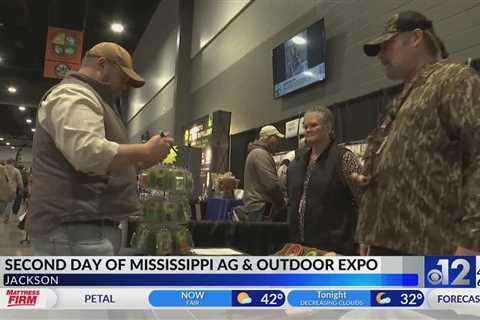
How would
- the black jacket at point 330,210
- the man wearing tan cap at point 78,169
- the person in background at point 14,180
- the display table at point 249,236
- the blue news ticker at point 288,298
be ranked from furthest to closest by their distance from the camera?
the person in background at point 14,180, the display table at point 249,236, the black jacket at point 330,210, the man wearing tan cap at point 78,169, the blue news ticker at point 288,298

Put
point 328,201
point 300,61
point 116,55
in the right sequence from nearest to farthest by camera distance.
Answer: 1. point 116,55
2. point 328,201
3. point 300,61

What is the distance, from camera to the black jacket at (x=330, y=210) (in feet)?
6.08

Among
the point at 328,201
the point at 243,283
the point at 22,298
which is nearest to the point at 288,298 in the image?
the point at 243,283

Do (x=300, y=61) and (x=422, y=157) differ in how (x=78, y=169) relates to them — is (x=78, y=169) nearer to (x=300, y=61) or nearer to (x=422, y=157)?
(x=422, y=157)

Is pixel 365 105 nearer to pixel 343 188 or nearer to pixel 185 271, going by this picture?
pixel 343 188

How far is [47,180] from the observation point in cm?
114

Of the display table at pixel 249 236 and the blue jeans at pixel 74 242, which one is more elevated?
the blue jeans at pixel 74 242

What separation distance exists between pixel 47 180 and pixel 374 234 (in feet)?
2.64

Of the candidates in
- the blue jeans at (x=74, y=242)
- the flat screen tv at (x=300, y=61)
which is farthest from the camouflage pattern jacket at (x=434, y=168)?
the flat screen tv at (x=300, y=61)

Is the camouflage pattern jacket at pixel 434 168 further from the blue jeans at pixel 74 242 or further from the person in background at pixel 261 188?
the person in background at pixel 261 188

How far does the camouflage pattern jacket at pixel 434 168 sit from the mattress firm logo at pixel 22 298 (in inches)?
29.4

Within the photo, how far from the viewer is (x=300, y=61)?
15.5 feet

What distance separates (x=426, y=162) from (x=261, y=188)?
255 centimetres

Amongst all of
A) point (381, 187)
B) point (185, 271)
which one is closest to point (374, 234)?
point (381, 187)
